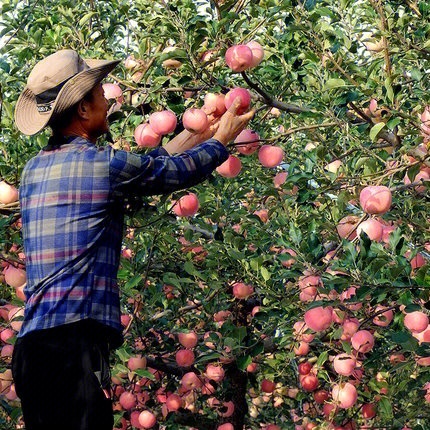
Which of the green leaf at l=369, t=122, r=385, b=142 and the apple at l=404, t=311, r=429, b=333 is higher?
the green leaf at l=369, t=122, r=385, b=142

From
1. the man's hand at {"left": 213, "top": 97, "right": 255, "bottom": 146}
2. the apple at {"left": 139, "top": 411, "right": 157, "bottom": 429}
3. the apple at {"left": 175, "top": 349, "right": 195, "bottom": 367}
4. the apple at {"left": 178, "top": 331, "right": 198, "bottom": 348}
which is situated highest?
the man's hand at {"left": 213, "top": 97, "right": 255, "bottom": 146}

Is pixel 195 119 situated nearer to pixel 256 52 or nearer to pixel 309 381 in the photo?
pixel 256 52

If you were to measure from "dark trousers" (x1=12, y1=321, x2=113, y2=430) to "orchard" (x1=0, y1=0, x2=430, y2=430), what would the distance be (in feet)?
2.23

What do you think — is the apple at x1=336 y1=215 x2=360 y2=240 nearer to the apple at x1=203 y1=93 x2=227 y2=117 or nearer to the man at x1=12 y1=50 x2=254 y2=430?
the apple at x1=203 y1=93 x2=227 y2=117

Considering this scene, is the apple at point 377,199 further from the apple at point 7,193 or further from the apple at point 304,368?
the apple at point 304,368

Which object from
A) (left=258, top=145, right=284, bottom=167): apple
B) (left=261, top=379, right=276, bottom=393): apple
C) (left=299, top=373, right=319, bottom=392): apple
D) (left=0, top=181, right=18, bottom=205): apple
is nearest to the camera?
(left=258, top=145, right=284, bottom=167): apple

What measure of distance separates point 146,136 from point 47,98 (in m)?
0.56

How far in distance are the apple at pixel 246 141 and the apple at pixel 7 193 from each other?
1.00 meters

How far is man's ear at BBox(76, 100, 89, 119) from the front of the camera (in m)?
2.85

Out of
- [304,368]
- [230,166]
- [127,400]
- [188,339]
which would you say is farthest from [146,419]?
[230,166]

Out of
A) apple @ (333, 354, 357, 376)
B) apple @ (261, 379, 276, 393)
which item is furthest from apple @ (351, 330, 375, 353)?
apple @ (261, 379, 276, 393)

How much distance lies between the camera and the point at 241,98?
3043 millimetres

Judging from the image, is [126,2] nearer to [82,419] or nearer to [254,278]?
[254,278]

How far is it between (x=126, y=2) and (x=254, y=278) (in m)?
1.68
